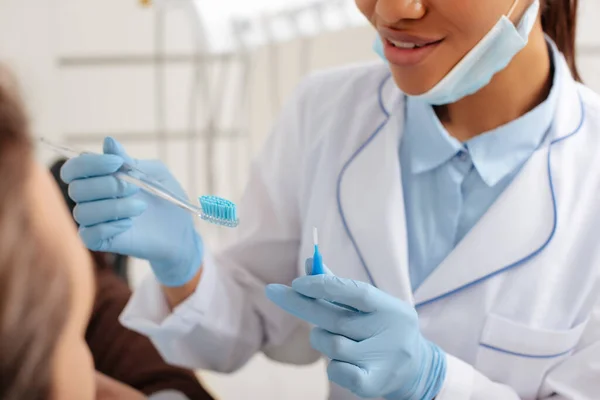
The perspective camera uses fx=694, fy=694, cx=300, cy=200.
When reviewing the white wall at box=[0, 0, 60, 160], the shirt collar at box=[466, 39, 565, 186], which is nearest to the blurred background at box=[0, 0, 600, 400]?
the white wall at box=[0, 0, 60, 160]

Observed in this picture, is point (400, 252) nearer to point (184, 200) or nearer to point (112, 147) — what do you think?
point (184, 200)

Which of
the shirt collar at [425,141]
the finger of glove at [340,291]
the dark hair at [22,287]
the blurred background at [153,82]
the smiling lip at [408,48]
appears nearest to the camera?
the dark hair at [22,287]

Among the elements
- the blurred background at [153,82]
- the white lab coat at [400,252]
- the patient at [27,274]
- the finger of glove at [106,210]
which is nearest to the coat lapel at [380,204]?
the white lab coat at [400,252]

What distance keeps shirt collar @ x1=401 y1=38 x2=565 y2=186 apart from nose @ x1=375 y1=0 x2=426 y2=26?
22 centimetres

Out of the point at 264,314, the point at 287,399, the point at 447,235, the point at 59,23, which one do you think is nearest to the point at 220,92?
the point at 59,23

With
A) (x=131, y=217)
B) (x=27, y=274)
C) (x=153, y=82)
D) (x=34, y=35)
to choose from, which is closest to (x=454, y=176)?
(x=131, y=217)

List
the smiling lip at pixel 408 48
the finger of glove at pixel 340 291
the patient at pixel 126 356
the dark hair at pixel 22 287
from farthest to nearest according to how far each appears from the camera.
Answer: the patient at pixel 126 356 < the smiling lip at pixel 408 48 < the finger of glove at pixel 340 291 < the dark hair at pixel 22 287

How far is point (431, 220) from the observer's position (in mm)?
1113

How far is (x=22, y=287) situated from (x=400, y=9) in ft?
1.99

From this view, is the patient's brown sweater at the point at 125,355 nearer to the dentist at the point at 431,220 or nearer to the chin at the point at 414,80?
the dentist at the point at 431,220

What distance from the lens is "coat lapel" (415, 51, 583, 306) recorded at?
1.04 meters

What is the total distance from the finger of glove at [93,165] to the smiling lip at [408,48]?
0.43 meters

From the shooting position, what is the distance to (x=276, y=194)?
125 cm

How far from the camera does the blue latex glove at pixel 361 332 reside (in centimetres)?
90
